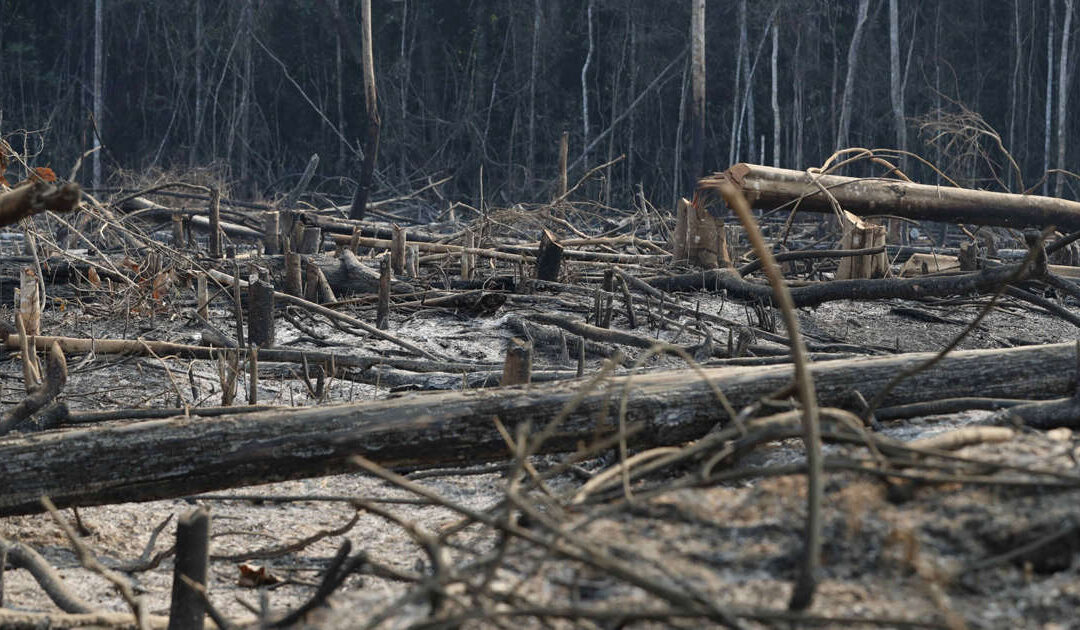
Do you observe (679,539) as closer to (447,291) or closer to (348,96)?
(447,291)

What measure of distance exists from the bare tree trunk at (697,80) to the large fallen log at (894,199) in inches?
316

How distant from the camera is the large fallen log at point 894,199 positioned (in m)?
7.62

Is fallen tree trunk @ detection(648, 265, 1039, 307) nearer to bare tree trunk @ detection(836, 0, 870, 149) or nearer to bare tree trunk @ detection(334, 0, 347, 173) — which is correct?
bare tree trunk @ detection(836, 0, 870, 149)

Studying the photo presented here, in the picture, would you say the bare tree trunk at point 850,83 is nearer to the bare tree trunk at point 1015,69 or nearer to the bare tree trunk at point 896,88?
the bare tree trunk at point 896,88

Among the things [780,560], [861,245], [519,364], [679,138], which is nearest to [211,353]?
[519,364]

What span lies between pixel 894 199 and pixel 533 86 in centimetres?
1495

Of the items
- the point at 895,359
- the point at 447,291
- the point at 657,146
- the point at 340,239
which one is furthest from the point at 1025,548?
the point at 657,146

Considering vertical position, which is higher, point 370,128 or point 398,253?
point 370,128

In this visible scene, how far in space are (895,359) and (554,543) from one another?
7.07 ft

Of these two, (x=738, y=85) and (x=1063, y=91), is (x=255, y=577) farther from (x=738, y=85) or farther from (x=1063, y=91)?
(x=1063, y=91)

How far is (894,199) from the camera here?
316 inches

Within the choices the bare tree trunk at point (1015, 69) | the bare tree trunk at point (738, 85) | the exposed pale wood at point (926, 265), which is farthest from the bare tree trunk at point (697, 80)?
the exposed pale wood at point (926, 265)

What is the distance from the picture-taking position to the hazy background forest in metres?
21.6

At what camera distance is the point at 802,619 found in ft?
4.30
